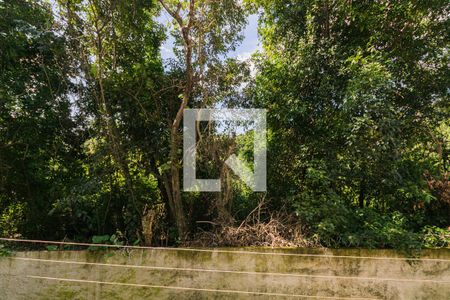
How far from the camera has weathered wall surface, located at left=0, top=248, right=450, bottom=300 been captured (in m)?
2.79

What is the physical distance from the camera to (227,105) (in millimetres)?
3867

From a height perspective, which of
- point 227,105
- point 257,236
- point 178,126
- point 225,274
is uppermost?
point 227,105

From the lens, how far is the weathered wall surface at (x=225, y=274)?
2.79 metres

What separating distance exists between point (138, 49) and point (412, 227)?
4575mm

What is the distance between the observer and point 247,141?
3703mm

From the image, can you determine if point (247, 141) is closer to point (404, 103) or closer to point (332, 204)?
point (332, 204)

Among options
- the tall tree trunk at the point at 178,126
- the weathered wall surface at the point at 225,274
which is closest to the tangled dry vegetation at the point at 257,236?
the weathered wall surface at the point at 225,274

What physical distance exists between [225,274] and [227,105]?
2.31 m

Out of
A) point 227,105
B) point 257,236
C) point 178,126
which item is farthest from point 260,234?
point 227,105

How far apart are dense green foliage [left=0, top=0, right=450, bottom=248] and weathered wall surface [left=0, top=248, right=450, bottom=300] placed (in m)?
0.24

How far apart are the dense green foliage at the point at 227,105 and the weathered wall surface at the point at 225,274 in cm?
24

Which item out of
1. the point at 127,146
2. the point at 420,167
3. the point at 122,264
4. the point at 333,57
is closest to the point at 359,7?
the point at 333,57

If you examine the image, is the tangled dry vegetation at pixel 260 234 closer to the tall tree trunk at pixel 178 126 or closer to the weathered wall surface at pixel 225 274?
the weathered wall surface at pixel 225 274

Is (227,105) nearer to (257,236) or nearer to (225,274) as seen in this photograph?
(257,236)
